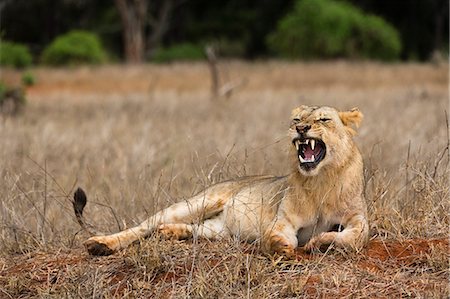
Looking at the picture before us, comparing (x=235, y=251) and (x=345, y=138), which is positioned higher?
(x=345, y=138)

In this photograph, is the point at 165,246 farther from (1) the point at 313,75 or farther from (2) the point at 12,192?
(1) the point at 313,75

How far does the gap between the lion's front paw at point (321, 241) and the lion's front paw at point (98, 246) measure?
3.73 feet

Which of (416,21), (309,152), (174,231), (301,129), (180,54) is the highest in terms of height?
(301,129)

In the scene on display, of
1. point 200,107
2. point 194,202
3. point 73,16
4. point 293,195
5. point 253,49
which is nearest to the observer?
point 293,195

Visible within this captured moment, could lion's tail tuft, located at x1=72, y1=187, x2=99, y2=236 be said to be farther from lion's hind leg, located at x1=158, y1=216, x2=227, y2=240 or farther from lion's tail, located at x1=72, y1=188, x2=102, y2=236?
lion's hind leg, located at x1=158, y1=216, x2=227, y2=240

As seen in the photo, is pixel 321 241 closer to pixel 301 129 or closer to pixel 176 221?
pixel 301 129

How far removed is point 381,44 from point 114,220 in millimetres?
28461

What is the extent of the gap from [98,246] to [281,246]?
107 centimetres

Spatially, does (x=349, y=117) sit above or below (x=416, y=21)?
above

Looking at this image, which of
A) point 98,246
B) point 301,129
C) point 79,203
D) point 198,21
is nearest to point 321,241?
point 301,129

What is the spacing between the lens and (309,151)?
4.89 metres

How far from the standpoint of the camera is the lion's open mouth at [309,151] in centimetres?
483

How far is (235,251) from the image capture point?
197 inches

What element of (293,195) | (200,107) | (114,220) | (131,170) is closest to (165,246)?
(293,195)
